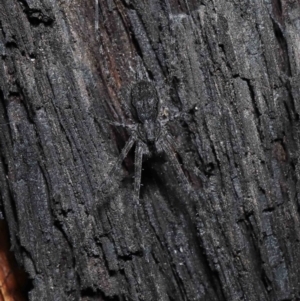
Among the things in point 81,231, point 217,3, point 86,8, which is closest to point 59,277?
point 81,231

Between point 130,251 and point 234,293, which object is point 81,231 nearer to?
point 130,251

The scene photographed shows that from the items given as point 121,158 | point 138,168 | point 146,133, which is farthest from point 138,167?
point 146,133

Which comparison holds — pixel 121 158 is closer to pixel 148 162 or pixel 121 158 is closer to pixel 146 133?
pixel 148 162
